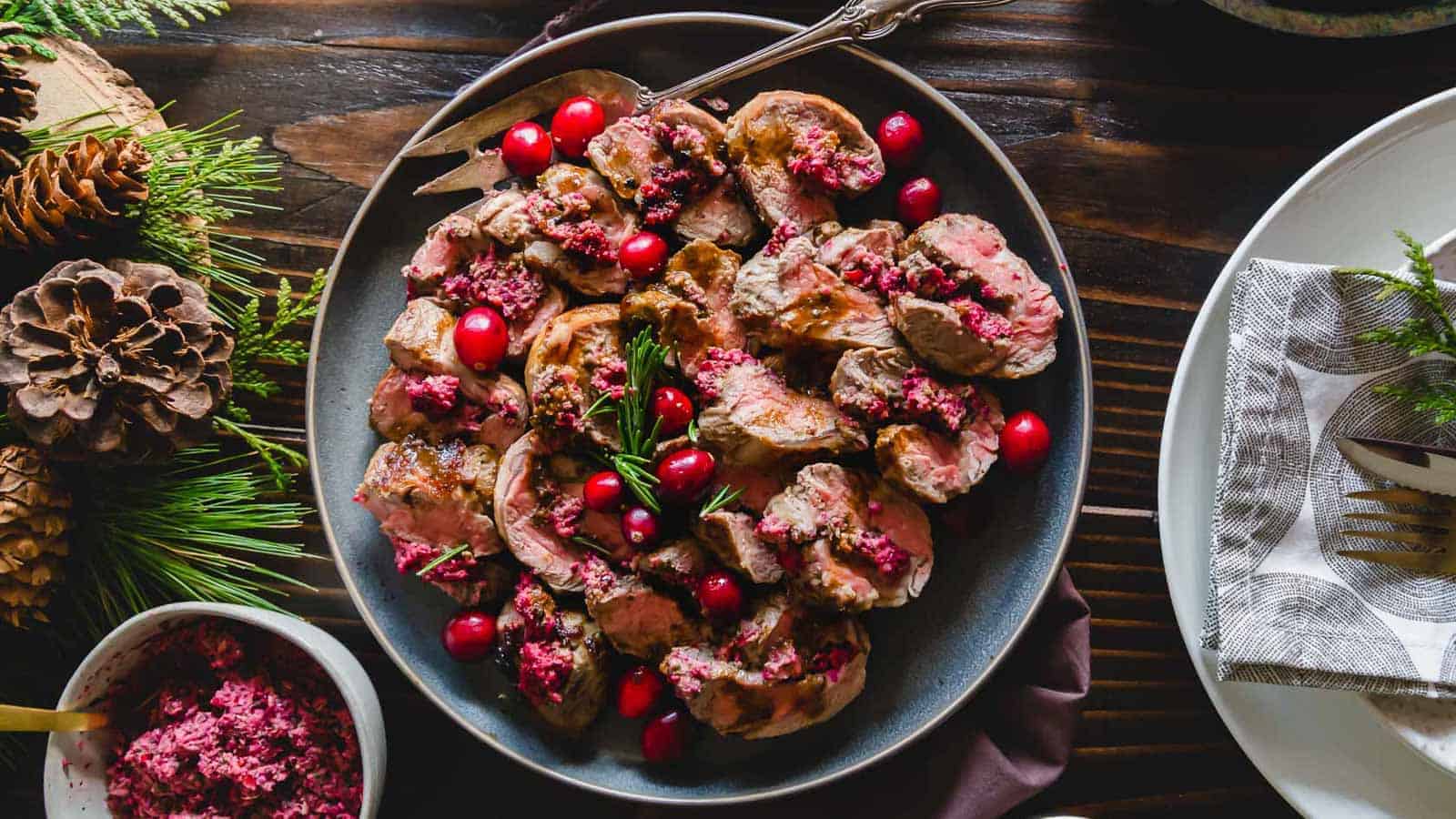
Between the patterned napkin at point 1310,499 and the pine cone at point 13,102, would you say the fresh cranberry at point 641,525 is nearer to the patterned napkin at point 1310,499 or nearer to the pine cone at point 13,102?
the patterned napkin at point 1310,499

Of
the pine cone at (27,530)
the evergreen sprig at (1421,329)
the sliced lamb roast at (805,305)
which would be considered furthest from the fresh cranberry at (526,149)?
the evergreen sprig at (1421,329)

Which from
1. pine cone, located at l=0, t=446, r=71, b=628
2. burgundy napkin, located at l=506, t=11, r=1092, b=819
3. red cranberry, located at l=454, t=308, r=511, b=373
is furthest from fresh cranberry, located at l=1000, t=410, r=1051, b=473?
pine cone, located at l=0, t=446, r=71, b=628

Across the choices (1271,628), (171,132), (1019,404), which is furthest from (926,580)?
(171,132)

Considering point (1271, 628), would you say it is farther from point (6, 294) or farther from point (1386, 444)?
point (6, 294)

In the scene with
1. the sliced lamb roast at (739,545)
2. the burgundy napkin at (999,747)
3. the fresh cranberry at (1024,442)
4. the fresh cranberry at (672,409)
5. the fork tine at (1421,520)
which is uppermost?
the fresh cranberry at (672,409)

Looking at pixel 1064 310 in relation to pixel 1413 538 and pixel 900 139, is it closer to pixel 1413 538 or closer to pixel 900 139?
pixel 900 139

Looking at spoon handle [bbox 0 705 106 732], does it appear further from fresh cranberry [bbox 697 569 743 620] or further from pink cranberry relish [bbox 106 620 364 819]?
fresh cranberry [bbox 697 569 743 620]
